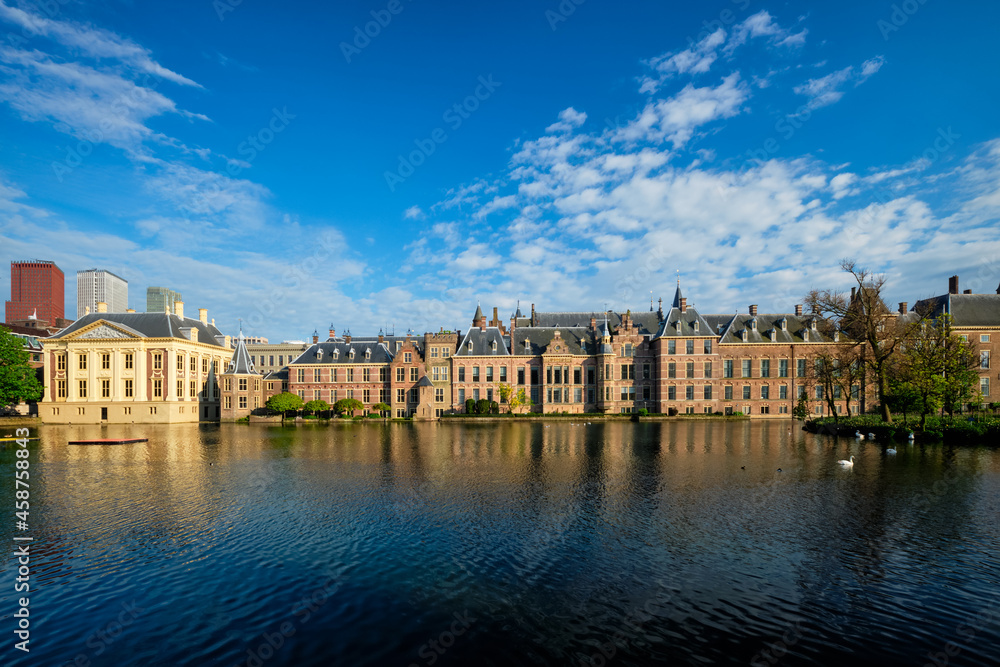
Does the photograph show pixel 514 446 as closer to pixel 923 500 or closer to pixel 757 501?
pixel 757 501

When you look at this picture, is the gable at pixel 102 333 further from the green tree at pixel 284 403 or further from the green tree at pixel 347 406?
the green tree at pixel 347 406

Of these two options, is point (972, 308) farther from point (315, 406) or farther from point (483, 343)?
point (315, 406)

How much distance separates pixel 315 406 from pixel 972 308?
97.0m

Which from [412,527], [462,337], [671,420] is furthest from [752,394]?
[412,527]

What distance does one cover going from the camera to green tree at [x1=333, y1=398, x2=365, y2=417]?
71.0m

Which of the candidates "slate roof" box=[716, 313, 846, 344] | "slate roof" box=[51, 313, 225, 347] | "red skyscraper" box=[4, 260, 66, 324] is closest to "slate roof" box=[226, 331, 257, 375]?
"slate roof" box=[51, 313, 225, 347]

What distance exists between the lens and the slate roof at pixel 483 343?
73562 mm

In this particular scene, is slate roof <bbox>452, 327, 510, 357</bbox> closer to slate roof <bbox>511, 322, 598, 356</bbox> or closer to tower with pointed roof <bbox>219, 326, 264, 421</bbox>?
slate roof <bbox>511, 322, 598, 356</bbox>

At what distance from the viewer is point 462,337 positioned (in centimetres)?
7712

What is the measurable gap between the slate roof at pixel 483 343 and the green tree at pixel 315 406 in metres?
20.2

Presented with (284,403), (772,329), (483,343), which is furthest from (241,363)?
(772,329)

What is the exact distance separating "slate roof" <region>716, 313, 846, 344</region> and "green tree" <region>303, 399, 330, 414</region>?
59.5 meters

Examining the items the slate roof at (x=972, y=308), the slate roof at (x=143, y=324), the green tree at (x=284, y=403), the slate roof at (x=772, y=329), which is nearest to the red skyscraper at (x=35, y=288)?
the slate roof at (x=143, y=324)

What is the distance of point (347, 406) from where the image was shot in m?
70.9
